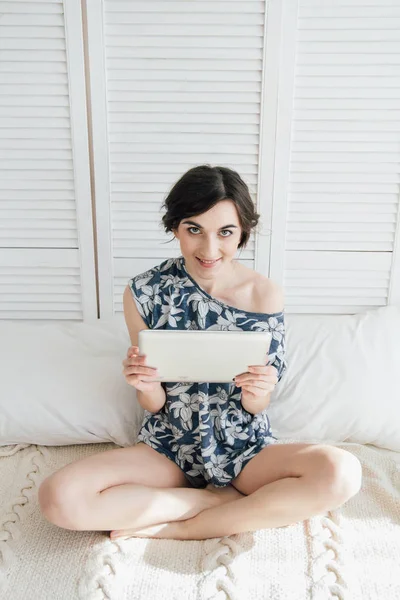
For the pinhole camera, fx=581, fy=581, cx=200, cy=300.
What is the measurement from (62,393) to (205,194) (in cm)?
63

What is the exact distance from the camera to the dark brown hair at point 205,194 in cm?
116

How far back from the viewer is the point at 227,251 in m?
1.21

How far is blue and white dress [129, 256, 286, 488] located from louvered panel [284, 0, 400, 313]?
0.48 m

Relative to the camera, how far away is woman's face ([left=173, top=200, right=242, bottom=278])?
3.84 feet

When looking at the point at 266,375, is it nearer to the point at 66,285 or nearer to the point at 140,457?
the point at 140,457

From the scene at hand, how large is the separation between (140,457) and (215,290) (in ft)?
1.33

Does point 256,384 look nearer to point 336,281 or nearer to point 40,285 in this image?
point 336,281

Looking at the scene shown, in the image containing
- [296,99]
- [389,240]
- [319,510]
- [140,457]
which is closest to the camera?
[319,510]

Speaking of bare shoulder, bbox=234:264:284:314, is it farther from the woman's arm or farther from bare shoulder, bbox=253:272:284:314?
the woman's arm

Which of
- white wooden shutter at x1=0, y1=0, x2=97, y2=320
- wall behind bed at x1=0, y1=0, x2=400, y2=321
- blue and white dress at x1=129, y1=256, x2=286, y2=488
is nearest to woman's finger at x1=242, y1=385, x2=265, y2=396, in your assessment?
blue and white dress at x1=129, y1=256, x2=286, y2=488

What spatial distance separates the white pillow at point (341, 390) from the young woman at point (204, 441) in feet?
0.47

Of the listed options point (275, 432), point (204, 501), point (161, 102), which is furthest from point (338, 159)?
point (204, 501)

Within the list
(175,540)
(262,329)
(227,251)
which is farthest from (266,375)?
(175,540)

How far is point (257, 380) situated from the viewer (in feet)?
3.76
